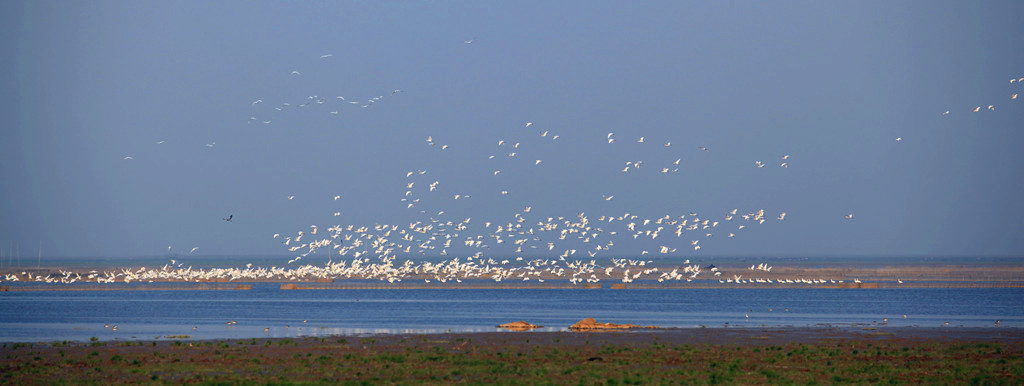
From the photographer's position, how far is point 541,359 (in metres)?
34.0

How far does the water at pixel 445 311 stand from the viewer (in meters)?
50.8

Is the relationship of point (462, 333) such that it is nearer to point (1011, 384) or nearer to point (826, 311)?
point (1011, 384)

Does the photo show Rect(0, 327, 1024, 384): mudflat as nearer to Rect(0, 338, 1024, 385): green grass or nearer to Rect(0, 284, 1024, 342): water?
Rect(0, 338, 1024, 385): green grass

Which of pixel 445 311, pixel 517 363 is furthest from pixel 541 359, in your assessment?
pixel 445 311

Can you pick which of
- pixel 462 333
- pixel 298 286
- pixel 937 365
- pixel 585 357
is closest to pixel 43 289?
pixel 298 286

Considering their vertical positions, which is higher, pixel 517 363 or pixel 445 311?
pixel 445 311

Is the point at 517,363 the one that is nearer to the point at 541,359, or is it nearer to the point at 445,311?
the point at 541,359

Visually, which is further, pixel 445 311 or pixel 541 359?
pixel 445 311

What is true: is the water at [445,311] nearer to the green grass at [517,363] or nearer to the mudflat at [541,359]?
the mudflat at [541,359]

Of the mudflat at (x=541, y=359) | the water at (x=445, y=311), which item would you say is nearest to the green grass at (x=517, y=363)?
the mudflat at (x=541, y=359)

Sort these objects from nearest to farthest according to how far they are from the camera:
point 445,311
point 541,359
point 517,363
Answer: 1. point 517,363
2. point 541,359
3. point 445,311

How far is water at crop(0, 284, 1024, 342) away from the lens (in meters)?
50.8

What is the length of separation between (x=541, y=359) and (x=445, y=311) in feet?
117

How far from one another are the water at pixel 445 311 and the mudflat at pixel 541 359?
21.6 ft
